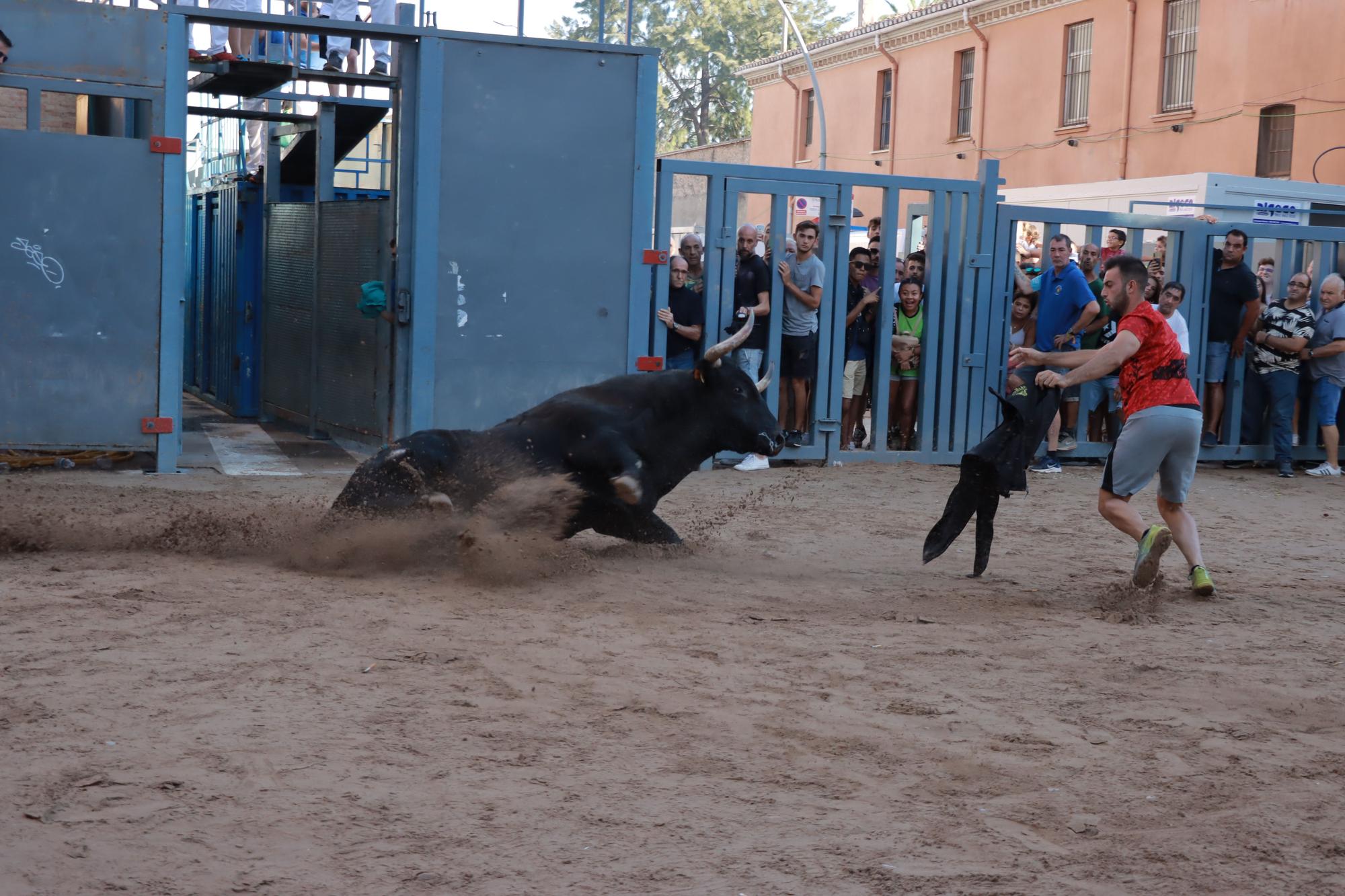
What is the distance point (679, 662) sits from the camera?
18.1 ft

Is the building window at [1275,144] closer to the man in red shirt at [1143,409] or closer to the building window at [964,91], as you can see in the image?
the building window at [964,91]

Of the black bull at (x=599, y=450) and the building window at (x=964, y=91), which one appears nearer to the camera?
the black bull at (x=599, y=450)

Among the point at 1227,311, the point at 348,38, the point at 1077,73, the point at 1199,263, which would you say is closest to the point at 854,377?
the point at 1199,263

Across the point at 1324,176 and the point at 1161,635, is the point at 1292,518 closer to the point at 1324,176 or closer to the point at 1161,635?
the point at 1161,635

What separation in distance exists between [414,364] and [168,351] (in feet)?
5.91

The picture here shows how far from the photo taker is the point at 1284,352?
43.6ft

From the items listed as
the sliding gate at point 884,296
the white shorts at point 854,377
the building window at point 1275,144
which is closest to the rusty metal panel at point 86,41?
the sliding gate at point 884,296

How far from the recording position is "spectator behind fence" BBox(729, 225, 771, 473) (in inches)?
476

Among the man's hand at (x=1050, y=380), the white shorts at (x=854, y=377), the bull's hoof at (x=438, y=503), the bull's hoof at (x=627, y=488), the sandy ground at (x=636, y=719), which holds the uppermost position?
the man's hand at (x=1050, y=380)

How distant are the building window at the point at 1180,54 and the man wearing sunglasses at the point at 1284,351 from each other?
443 inches

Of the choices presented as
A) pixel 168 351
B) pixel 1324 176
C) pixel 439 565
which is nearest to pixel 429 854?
pixel 439 565

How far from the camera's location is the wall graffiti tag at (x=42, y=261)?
10.0 meters

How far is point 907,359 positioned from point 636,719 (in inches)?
336

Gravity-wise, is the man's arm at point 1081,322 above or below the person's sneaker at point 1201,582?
above
